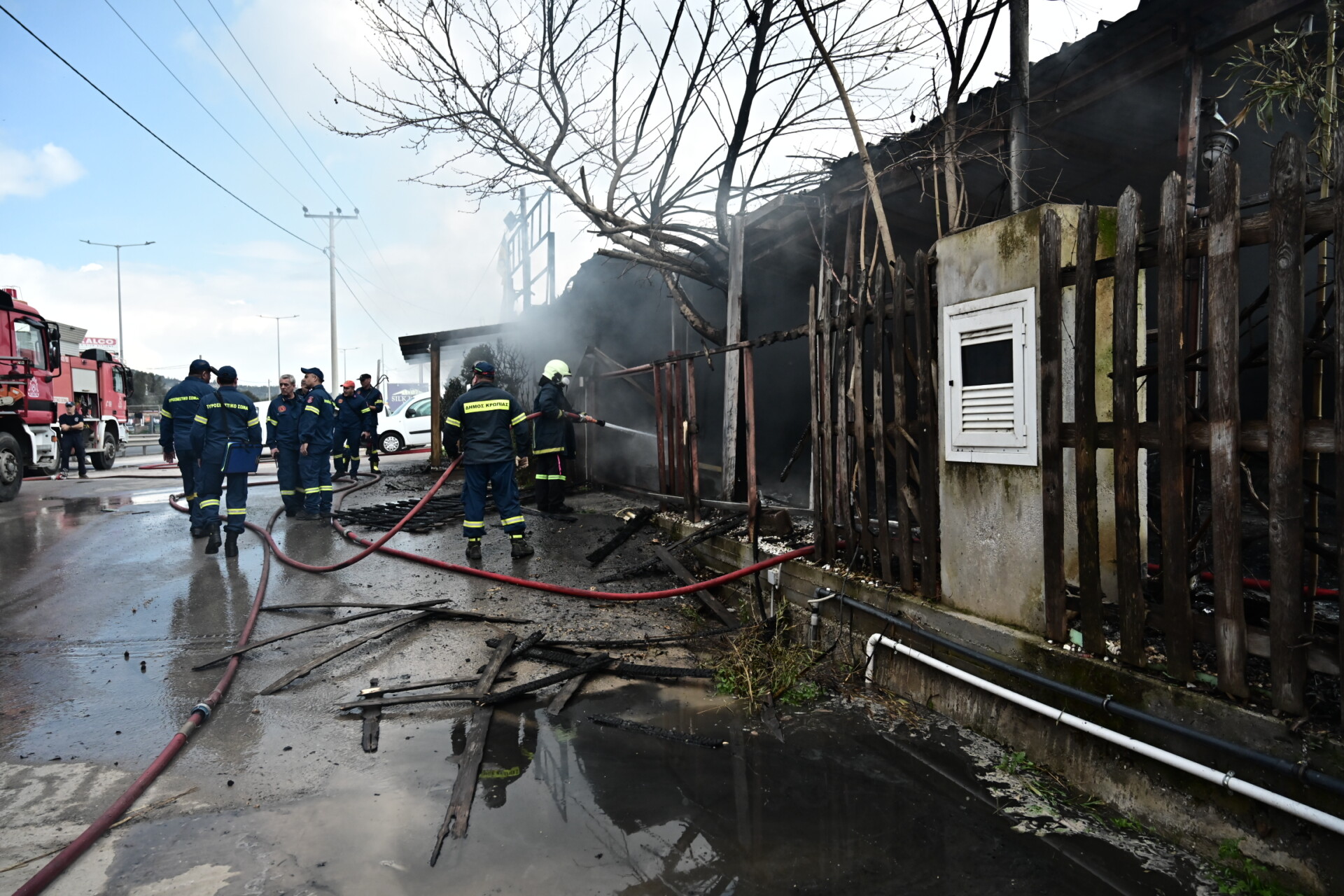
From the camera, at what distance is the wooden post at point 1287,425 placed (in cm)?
220

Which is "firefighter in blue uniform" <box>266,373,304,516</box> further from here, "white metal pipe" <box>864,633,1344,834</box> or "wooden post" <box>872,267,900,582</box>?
"white metal pipe" <box>864,633,1344,834</box>

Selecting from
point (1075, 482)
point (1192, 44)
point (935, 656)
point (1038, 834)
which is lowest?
point (1038, 834)

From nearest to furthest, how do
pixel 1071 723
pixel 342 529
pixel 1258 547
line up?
pixel 1071 723
pixel 1258 547
pixel 342 529

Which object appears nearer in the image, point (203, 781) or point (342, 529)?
point (203, 781)

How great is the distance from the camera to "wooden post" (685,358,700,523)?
638cm

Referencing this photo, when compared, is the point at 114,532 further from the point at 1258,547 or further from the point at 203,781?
the point at 1258,547

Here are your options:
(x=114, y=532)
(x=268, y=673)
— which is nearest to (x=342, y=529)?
(x=114, y=532)

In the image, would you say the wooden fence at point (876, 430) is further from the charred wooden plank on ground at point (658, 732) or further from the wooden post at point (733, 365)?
the wooden post at point (733, 365)

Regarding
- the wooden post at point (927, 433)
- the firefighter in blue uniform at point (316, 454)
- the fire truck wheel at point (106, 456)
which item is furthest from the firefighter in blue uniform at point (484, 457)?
the fire truck wheel at point (106, 456)

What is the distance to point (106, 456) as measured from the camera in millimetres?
18766

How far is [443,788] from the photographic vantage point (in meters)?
2.93

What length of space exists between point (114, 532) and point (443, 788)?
7583 mm

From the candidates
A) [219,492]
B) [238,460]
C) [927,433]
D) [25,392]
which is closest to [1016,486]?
[927,433]

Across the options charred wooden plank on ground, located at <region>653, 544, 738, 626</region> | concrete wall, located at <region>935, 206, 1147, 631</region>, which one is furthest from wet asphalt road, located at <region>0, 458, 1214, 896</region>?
concrete wall, located at <region>935, 206, 1147, 631</region>
